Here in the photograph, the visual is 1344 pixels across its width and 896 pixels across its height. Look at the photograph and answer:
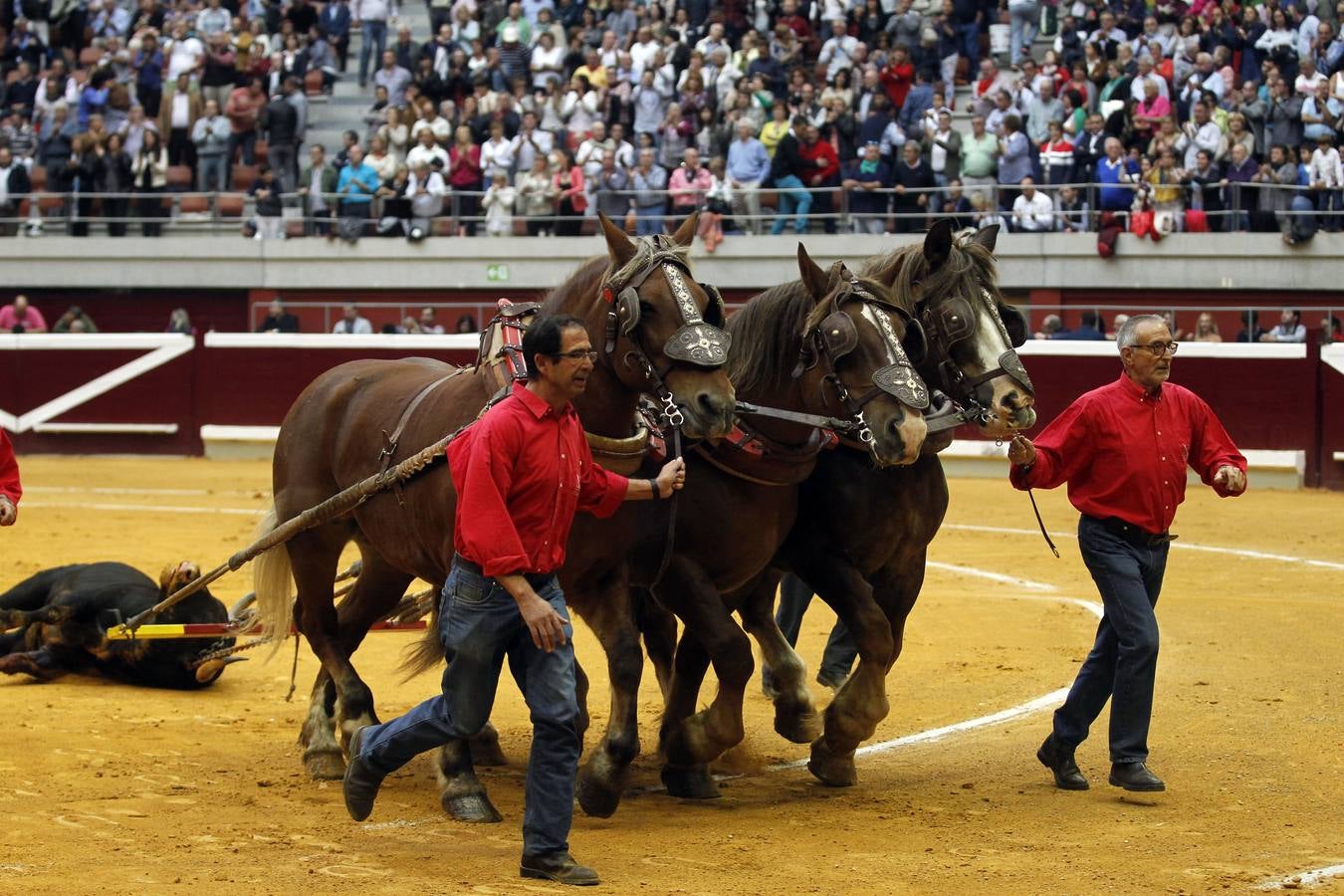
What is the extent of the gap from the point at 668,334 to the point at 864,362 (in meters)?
0.96

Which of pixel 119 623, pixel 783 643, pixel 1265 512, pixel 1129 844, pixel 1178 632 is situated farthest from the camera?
pixel 1265 512

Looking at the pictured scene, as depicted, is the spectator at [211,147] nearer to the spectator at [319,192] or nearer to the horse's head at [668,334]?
the spectator at [319,192]

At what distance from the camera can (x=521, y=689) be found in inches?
223

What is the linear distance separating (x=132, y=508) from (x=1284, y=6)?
1546cm

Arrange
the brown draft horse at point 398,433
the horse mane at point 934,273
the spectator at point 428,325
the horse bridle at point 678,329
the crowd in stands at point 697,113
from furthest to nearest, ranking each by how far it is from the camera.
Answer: the spectator at point 428,325
the crowd in stands at point 697,113
the horse mane at point 934,273
the brown draft horse at point 398,433
the horse bridle at point 678,329

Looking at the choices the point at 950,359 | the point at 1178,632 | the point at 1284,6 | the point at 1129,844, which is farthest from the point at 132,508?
the point at 1284,6

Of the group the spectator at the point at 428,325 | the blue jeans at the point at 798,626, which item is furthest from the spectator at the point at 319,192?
the blue jeans at the point at 798,626

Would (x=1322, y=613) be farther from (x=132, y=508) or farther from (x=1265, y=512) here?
(x=132, y=508)

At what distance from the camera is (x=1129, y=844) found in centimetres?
614

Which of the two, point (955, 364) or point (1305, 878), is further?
point (955, 364)

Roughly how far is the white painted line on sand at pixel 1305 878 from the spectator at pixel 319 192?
71.6 feet

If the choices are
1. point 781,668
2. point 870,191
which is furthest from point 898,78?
point 781,668

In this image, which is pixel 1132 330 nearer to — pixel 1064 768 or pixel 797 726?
pixel 1064 768

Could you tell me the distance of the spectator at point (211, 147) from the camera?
27000 mm
